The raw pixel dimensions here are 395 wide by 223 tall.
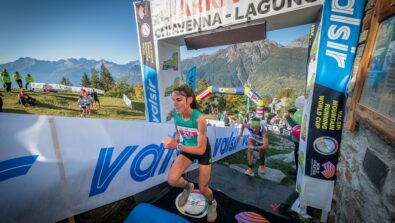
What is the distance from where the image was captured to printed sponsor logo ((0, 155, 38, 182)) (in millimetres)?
1717

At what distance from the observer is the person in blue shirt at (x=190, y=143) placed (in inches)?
104

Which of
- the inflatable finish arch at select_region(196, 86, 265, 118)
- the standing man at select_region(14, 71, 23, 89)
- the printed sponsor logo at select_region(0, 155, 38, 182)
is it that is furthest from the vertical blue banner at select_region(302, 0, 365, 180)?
the standing man at select_region(14, 71, 23, 89)

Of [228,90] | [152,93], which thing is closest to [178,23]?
[152,93]

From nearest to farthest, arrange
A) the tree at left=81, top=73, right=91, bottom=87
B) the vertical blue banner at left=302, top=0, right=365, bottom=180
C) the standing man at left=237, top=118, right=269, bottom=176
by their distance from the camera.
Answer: the vertical blue banner at left=302, top=0, right=365, bottom=180, the standing man at left=237, top=118, right=269, bottom=176, the tree at left=81, top=73, right=91, bottom=87

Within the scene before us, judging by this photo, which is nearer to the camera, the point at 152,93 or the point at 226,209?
the point at 226,209

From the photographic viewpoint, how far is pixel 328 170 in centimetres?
288

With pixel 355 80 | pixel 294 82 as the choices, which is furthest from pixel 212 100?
pixel 294 82

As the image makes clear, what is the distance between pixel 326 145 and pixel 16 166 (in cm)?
420

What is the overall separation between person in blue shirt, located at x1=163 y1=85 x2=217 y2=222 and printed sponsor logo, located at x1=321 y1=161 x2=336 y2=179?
197 cm

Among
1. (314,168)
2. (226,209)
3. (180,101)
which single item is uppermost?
(180,101)

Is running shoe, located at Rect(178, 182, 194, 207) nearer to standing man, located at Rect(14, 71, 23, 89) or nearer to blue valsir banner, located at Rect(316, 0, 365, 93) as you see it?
blue valsir banner, located at Rect(316, 0, 365, 93)

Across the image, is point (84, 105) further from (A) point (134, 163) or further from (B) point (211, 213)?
(B) point (211, 213)

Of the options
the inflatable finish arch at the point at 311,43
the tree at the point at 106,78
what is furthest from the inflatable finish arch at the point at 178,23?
the tree at the point at 106,78

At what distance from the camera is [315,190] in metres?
2.98
